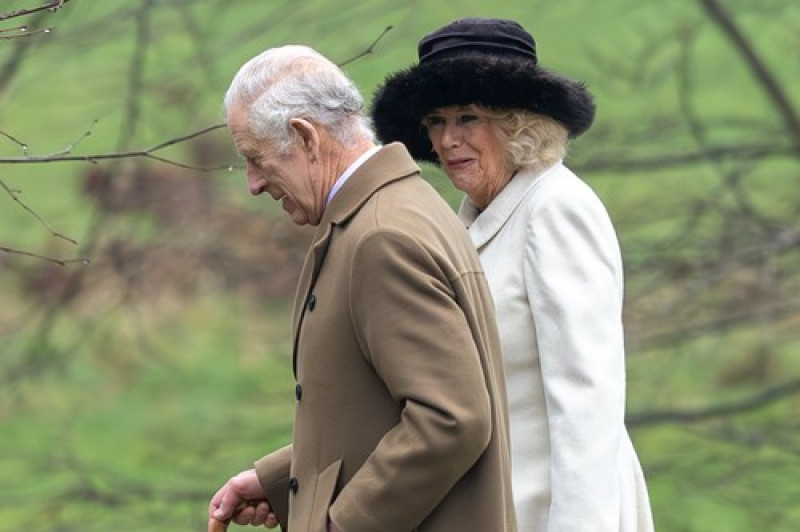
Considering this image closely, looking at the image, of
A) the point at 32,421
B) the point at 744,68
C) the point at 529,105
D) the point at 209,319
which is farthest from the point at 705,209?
the point at 529,105

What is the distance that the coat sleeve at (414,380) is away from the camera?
9.67ft

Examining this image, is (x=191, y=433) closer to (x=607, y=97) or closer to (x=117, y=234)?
(x=117, y=234)

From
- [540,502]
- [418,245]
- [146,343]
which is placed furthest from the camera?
[146,343]

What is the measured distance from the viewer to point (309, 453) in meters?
3.14

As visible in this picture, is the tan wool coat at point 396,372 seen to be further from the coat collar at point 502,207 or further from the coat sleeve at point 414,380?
the coat collar at point 502,207

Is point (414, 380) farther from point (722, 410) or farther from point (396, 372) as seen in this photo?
point (722, 410)

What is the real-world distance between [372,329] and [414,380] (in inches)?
3.9

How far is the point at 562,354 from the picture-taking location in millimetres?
3479

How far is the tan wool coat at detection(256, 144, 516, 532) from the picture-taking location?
2.96 meters

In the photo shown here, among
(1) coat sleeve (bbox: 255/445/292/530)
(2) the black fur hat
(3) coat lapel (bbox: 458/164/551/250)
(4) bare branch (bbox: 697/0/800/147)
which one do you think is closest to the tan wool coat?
(1) coat sleeve (bbox: 255/445/292/530)

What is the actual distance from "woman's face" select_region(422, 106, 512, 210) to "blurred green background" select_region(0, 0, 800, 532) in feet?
11.1

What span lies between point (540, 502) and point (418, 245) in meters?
0.72

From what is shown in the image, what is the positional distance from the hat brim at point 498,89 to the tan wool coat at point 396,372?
56cm

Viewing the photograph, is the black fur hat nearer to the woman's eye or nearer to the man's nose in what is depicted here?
the woman's eye
